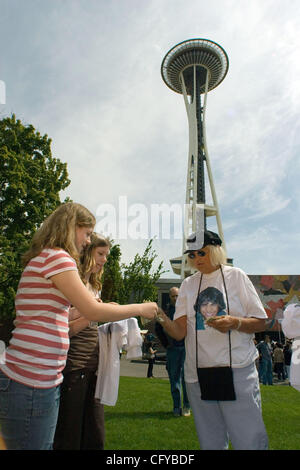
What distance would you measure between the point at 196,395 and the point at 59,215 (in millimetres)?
1574

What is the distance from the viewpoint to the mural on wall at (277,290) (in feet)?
129

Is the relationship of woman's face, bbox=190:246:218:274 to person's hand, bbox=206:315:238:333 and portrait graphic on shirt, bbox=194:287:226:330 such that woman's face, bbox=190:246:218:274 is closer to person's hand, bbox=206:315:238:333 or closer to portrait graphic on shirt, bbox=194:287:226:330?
portrait graphic on shirt, bbox=194:287:226:330

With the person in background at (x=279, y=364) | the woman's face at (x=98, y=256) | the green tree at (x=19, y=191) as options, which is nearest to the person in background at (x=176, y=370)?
the woman's face at (x=98, y=256)

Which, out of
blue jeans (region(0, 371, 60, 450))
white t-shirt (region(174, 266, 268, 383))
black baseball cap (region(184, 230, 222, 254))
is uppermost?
black baseball cap (region(184, 230, 222, 254))

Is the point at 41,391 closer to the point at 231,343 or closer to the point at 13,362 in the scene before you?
the point at 13,362

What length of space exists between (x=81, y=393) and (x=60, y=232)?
1.49 m

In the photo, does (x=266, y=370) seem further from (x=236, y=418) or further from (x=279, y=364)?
(x=236, y=418)

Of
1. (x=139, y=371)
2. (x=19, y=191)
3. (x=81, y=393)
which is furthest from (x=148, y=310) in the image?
(x=139, y=371)

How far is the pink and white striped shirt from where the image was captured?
1686 millimetres

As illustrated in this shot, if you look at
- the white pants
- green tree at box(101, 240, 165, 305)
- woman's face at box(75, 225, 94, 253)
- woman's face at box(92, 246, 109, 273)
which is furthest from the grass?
green tree at box(101, 240, 165, 305)

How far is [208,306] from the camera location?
7.99 ft

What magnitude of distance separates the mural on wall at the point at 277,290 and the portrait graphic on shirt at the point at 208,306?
38637 millimetres

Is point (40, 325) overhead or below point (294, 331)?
overhead
